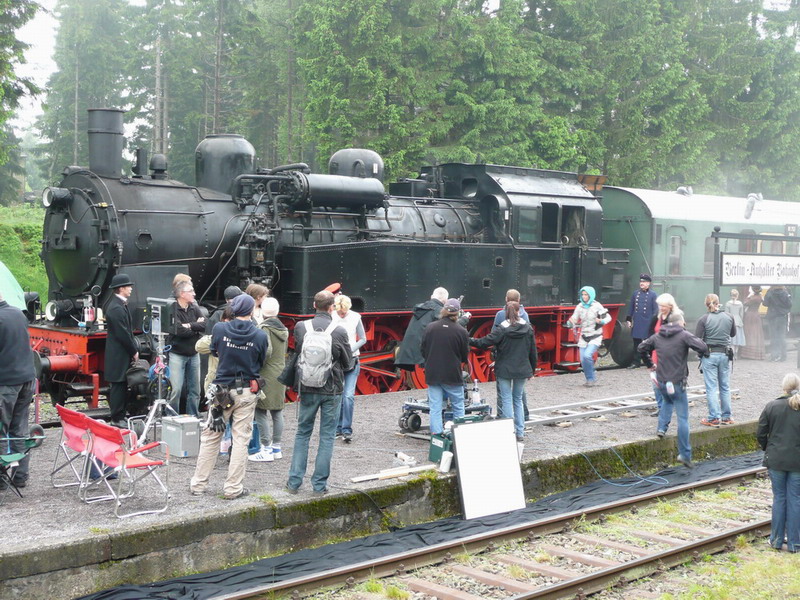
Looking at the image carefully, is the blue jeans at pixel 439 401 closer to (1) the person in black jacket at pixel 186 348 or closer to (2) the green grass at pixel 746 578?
(1) the person in black jacket at pixel 186 348

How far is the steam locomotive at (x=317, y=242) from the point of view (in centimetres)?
1125

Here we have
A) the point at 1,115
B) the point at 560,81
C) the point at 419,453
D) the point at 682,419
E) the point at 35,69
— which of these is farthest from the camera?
the point at 35,69

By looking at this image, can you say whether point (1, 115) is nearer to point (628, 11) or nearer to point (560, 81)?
point (560, 81)

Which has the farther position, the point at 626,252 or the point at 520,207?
the point at 626,252

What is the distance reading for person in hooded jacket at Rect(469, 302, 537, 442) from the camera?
969 centimetres

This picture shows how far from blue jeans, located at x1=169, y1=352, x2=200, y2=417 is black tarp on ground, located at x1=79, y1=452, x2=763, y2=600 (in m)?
3.37

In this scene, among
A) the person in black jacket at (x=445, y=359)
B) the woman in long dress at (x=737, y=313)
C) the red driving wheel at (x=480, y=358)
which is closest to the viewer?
the person in black jacket at (x=445, y=359)

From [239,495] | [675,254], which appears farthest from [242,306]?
[675,254]

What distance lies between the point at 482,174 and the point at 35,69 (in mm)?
44015

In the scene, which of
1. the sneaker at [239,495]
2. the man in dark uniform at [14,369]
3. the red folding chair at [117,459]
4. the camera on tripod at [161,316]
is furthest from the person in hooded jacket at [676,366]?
the man in dark uniform at [14,369]

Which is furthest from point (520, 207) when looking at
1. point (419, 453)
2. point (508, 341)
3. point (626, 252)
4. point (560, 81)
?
point (560, 81)

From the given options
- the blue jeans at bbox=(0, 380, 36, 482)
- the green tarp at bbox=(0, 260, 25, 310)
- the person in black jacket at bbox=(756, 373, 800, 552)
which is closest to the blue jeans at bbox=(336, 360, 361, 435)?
the blue jeans at bbox=(0, 380, 36, 482)

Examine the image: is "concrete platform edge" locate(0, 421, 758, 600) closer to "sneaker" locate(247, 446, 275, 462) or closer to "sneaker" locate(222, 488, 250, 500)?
"sneaker" locate(222, 488, 250, 500)

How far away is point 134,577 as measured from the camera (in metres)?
6.30
